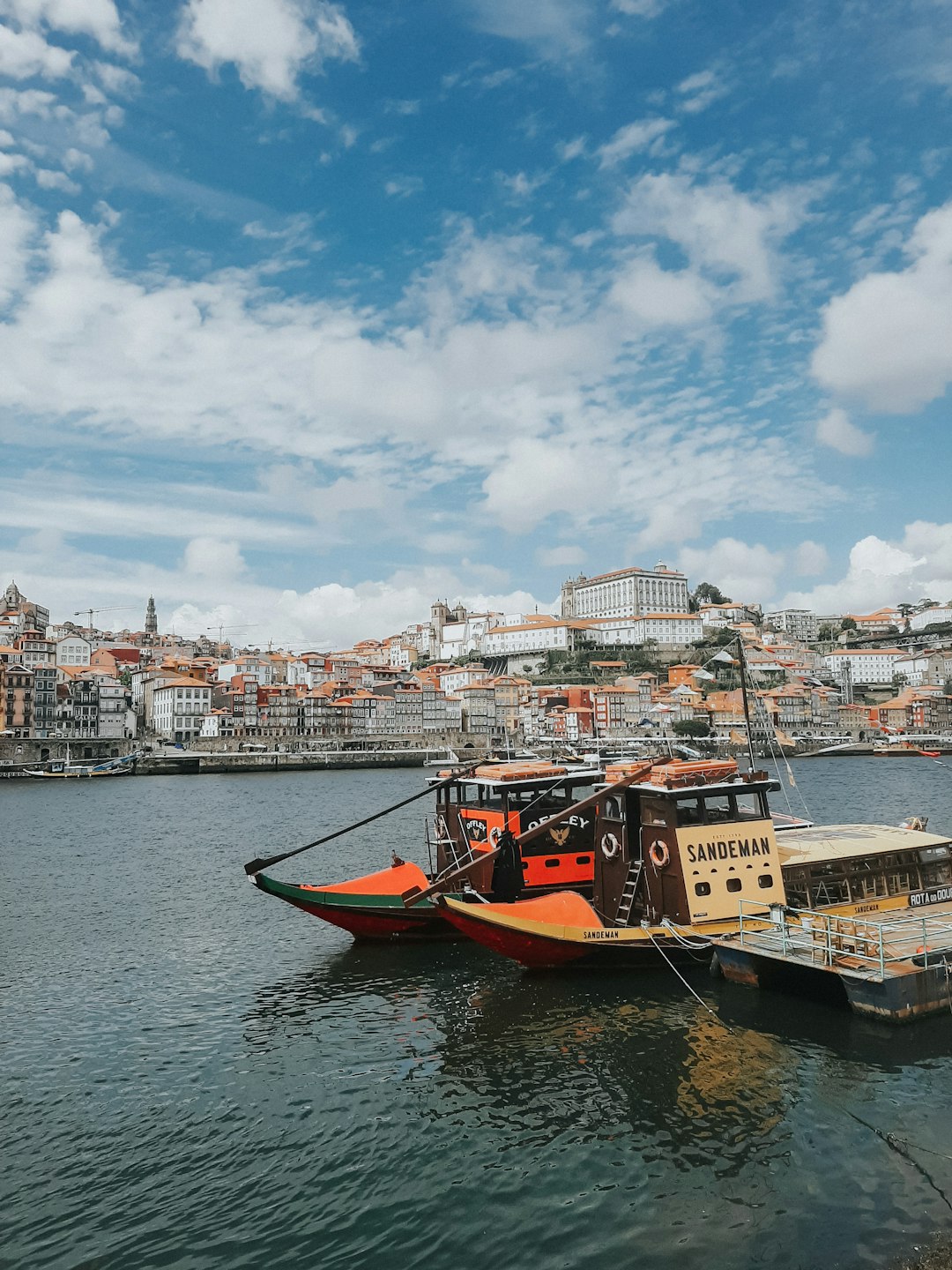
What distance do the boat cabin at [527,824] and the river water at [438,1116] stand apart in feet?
7.43

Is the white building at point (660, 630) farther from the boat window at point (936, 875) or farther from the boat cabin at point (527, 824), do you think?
the boat window at point (936, 875)

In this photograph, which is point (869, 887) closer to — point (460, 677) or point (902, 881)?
point (902, 881)

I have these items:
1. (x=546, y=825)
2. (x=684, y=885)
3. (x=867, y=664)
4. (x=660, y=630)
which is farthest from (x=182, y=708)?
(x=867, y=664)

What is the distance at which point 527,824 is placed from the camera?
20109 millimetres

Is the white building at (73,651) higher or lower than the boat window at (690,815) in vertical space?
higher

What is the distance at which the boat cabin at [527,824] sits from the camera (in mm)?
19203

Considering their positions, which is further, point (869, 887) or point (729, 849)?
point (869, 887)

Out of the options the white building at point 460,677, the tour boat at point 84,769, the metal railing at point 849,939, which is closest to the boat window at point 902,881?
the metal railing at point 849,939

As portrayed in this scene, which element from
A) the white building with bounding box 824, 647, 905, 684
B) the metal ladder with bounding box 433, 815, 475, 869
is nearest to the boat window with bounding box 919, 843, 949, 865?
the metal ladder with bounding box 433, 815, 475, 869

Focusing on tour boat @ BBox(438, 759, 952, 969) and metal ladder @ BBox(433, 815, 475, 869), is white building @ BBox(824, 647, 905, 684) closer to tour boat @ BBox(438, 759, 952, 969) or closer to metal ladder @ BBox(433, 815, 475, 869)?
metal ladder @ BBox(433, 815, 475, 869)

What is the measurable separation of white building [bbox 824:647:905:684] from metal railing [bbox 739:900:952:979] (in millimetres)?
168745

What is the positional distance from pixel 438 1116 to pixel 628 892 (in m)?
6.39

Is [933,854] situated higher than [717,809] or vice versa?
[717,809]

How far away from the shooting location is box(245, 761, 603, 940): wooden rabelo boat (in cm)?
1850
